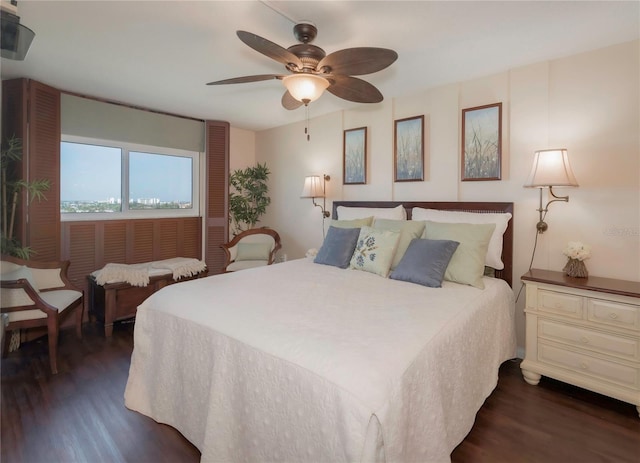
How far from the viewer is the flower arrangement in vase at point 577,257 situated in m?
2.32

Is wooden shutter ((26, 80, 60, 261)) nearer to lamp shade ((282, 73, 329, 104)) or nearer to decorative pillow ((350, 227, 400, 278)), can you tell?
lamp shade ((282, 73, 329, 104))

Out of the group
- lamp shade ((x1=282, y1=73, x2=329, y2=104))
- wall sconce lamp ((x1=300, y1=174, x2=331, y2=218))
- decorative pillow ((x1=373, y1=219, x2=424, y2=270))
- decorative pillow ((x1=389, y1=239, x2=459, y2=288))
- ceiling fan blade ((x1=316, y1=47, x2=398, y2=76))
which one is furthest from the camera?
wall sconce lamp ((x1=300, y1=174, x2=331, y2=218))

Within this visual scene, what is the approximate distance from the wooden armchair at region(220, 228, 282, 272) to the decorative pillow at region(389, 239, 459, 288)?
2.18m

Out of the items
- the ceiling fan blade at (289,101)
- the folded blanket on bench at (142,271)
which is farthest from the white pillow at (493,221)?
the folded blanket on bench at (142,271)

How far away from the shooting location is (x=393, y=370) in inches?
47.9

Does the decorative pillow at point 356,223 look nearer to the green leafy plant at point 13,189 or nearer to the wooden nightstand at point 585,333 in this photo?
the wooden nightstand at point 585,333

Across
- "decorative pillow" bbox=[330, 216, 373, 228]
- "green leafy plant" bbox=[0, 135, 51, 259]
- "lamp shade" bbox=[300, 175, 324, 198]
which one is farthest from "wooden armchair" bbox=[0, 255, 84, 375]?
"lamp shade" bbox=[300, 175, 324, 198]

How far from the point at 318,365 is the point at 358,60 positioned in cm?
161

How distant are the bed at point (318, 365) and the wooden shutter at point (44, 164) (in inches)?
78.8

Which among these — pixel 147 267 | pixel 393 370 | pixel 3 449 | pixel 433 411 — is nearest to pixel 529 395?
pixel 433 411

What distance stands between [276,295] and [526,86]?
8.58ft

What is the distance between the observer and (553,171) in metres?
2.34

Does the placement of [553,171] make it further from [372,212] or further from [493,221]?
[372,212]

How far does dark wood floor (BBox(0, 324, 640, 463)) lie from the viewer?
170 cm
